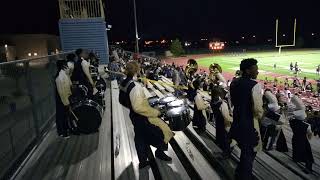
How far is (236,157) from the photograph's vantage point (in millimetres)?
6359

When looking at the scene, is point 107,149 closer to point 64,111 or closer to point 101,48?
point 64,111

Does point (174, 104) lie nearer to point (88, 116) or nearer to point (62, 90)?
point (88, 116)

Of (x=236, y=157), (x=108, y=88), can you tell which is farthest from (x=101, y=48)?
(x=236, y=157)

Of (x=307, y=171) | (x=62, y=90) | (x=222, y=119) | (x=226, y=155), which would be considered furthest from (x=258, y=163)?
(x=62, y=90)

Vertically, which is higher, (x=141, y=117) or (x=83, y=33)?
(x=83, y=33)

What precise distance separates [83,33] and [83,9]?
6.17ft

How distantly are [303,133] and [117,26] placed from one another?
221ft

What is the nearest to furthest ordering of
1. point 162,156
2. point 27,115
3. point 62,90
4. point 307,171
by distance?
point 307,171
point 162,156
point 62,90
point 27,115

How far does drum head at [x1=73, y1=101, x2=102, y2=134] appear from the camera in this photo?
282 inches

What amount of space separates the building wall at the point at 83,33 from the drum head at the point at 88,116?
14065 millimetres

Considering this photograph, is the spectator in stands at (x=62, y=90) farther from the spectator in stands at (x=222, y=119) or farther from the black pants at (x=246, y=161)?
the black pants at (x=246, y=161)

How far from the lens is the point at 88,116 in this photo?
749 cm

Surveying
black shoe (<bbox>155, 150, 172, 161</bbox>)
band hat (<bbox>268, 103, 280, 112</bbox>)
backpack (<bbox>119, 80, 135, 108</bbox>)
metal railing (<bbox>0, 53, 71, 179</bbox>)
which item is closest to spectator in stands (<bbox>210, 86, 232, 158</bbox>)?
band hat (<bbox>268, 103, 280, 112</bbox>)

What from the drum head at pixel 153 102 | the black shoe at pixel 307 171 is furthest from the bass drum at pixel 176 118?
the black shoe at pixel 307 171
